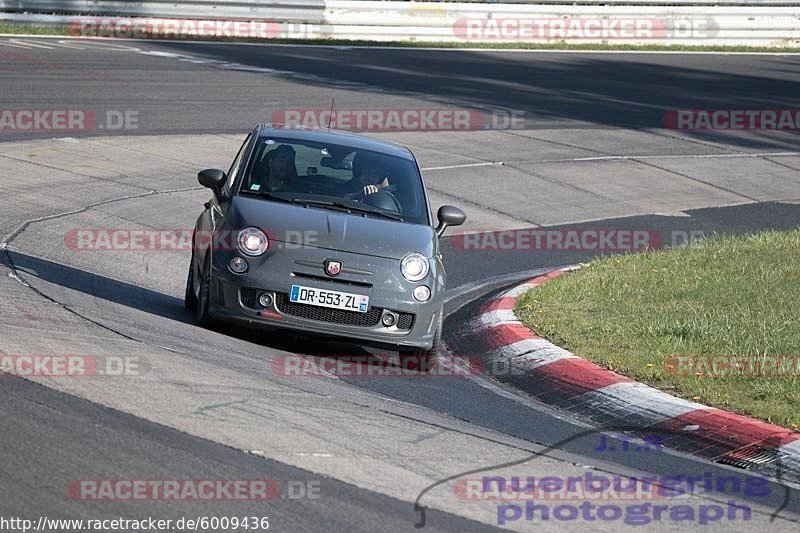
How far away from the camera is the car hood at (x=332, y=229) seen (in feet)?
28.2

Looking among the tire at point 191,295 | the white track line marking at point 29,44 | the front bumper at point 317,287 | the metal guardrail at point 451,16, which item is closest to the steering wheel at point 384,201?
the front bumper at point 317,287

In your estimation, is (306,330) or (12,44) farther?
(12,44)

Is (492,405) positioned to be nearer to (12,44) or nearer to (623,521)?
(623,521)

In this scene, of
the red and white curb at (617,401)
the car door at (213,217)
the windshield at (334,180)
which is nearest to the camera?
the red and white curb at (617,401)

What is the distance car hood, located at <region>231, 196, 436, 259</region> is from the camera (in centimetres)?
861

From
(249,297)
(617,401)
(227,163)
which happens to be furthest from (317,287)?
(227,163)

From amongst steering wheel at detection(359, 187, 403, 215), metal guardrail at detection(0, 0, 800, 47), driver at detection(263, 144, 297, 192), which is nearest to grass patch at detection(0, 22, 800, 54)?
metal guardrail at detection(0, 0, 800, 47)

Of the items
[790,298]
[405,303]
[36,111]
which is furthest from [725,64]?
[405,303]

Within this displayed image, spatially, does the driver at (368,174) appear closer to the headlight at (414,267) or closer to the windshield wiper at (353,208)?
the windshield wiper at (353,208)

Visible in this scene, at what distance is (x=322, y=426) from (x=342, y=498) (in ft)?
3.43

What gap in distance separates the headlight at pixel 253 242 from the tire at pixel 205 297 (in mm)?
350

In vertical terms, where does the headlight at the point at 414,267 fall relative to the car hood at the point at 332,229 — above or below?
below

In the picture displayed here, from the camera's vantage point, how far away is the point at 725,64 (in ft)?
105

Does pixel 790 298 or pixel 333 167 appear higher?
pixel 333 167
